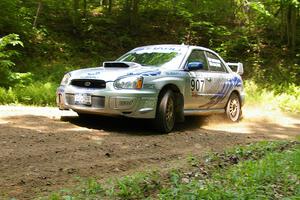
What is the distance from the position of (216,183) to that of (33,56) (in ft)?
42.8

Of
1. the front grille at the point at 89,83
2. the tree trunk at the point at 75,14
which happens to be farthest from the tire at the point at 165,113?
the tree trunk at the point at 75,14

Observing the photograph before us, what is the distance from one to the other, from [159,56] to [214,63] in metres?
1.53

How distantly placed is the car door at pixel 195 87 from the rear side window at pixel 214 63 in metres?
0.29

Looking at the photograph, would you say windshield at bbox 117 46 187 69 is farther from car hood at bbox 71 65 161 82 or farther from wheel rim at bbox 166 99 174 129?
wheel rim at bbox 166 99 174 129

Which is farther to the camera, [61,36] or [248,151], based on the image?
[61,36]

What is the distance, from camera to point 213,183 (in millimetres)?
4691

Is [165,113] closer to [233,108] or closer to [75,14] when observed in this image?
[233,108]

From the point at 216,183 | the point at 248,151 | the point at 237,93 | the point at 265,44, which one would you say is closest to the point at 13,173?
the point at 216,183

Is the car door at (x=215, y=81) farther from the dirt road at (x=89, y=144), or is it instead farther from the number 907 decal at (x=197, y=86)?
the dirt road at (x=89, y=144)

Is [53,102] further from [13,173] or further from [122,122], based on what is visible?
[13,173]

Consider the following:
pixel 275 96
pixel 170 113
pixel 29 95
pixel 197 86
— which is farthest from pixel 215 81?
pixel 275 96

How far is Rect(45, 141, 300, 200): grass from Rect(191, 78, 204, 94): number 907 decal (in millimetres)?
2807

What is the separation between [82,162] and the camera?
18.0 feet

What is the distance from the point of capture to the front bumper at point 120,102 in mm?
7410
